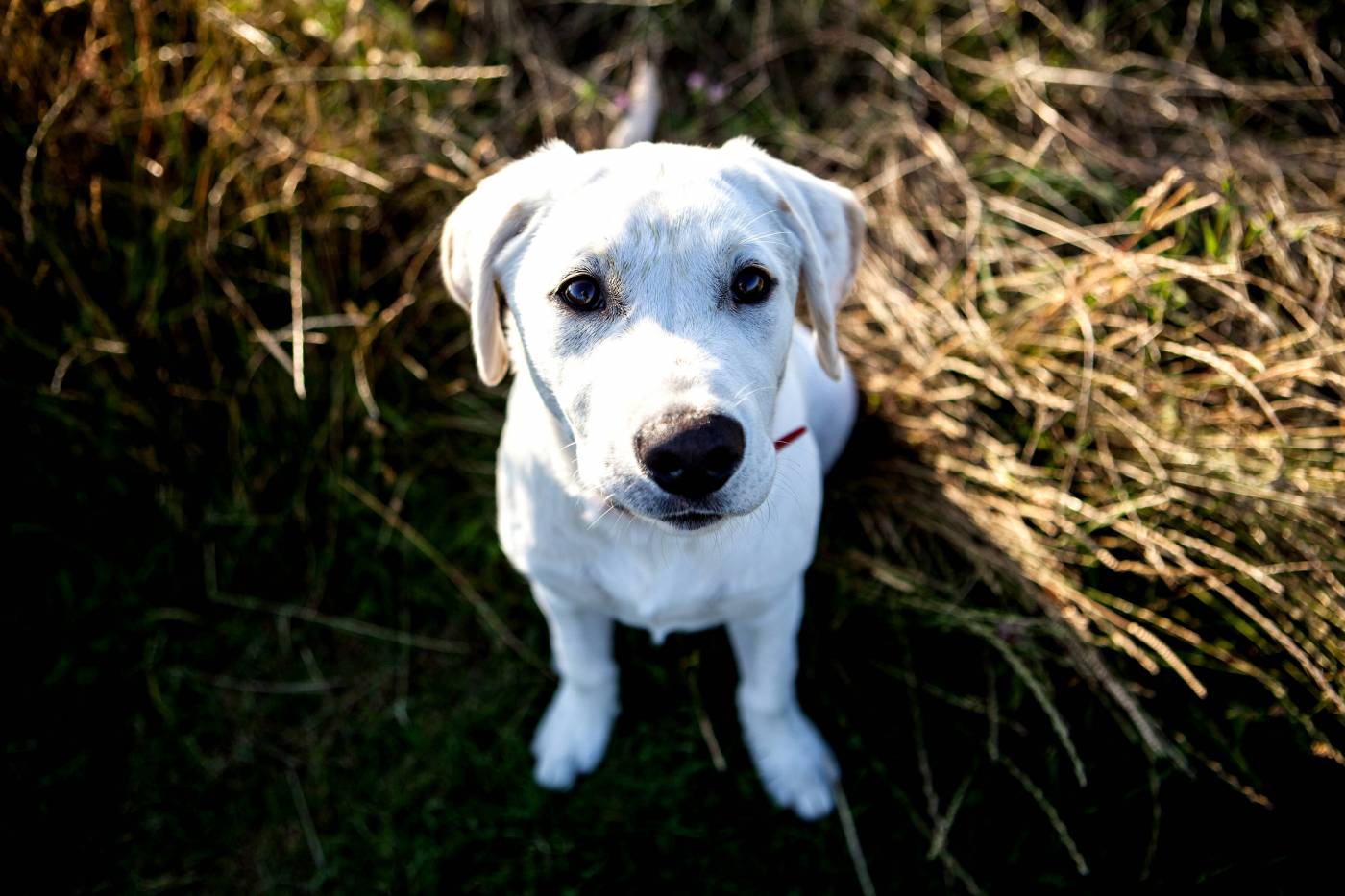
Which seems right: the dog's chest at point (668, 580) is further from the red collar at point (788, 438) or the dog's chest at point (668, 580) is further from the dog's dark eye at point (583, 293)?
the dog's dark eye at point (583, 293)

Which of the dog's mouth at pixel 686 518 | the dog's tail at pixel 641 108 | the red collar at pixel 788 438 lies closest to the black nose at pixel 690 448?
the dog's mouth at pixel 686 518

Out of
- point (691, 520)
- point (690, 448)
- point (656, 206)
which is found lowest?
point (691, 520)

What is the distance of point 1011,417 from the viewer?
3566mm

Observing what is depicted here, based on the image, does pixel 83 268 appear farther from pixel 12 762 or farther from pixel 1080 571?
pixel 1080 571

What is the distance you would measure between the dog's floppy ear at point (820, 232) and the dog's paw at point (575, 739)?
1.58 m

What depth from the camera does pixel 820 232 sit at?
2342mm

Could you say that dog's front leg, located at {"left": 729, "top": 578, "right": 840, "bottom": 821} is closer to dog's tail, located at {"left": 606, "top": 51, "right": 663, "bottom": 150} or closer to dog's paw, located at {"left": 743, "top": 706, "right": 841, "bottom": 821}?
dog's paw, located at {"left": 743, "top": 706, "right": 841, "bottom": 821}

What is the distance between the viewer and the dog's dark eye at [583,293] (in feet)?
6.62

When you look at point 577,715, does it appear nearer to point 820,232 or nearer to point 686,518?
point 686,518

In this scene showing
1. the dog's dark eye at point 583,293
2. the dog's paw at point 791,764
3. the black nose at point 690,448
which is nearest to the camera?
the black nose at point 690,448

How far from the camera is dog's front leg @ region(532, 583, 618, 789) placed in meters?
3.13

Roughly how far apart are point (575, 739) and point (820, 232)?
2045mm

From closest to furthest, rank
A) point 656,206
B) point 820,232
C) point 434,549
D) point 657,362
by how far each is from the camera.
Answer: point 657,362
point 656,206
point 820,232
point 434,549

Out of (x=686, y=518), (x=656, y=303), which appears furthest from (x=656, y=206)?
(x=686, y=518)
